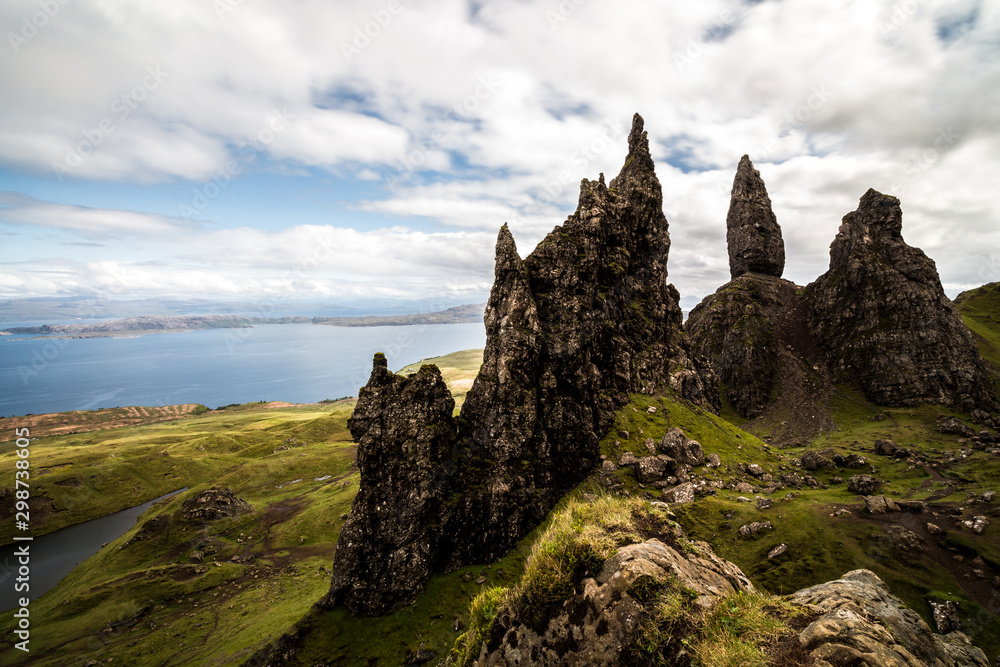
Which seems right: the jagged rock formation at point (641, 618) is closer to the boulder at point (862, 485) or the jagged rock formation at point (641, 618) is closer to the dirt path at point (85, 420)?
the boulder at point (862, 485)

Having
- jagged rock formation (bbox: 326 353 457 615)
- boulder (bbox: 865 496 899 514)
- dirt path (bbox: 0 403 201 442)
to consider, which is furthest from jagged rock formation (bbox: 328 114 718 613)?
dirt path (bbox: 0 403 201 442)

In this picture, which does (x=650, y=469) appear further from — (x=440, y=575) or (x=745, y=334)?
(x=745, y=334)

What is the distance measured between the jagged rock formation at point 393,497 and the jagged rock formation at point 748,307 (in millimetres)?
57415

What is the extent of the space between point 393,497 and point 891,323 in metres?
97.7

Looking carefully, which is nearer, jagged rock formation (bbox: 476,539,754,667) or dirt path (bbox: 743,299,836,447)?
jagged rock formation (bbox: 476,539,754,667)

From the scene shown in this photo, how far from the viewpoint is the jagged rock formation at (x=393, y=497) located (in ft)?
105

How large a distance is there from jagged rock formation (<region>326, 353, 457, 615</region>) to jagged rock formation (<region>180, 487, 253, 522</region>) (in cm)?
4512

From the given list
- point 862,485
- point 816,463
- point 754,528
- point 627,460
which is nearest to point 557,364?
point 627,460

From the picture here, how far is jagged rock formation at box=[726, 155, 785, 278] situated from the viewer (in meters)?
104

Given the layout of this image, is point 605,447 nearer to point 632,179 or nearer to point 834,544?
point 834,544

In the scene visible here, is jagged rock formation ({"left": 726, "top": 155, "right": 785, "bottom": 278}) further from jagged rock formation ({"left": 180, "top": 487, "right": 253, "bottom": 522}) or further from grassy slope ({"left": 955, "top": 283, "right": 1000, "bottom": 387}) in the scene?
jagged rock formation ({"left": 180, "top": 487, "right": 253, "bottom": 522})

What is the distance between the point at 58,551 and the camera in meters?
62.0

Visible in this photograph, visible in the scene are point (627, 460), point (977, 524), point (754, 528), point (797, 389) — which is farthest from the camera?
point (797, 389)

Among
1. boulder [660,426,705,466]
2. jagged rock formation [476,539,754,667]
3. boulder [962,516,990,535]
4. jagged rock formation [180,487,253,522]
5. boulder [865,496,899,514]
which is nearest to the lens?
jagged rock formation [476,539,754,667]
